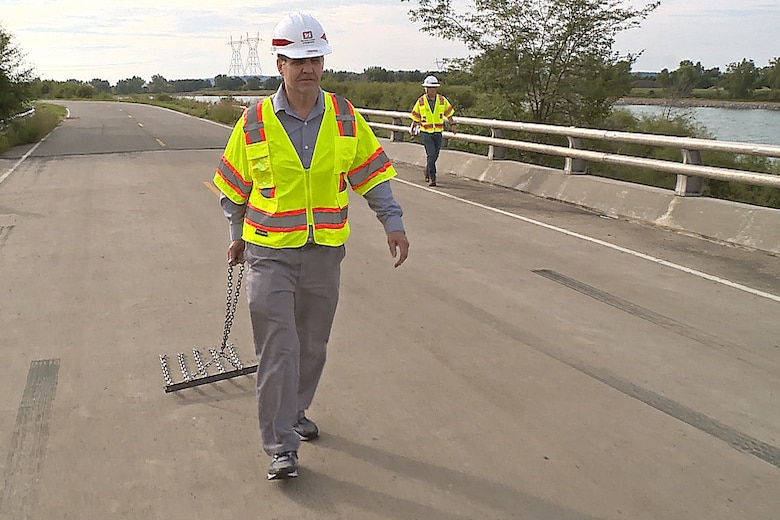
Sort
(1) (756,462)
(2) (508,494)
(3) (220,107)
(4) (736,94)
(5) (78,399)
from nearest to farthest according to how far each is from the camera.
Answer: (2) (508,494), (1) (756,462), (5) (78,399), (4) (736,94), (3) (220,107)

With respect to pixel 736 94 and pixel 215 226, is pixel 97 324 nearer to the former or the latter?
pixel 215 226

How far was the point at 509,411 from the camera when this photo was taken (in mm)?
4855

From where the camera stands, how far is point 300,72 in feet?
12.6

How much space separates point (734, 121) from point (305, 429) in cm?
1860

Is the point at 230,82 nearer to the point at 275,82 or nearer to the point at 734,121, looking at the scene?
the point at 734,121

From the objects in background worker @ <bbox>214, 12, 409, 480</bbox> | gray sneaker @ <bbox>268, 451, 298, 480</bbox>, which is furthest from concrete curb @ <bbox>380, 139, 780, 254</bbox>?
gray sneaker @ <bbox>268, 451, 298, 480</bbox>

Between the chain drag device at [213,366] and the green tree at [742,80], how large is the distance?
2081 cm

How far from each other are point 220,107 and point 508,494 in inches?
1728

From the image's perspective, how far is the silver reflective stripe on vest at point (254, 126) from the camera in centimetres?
394

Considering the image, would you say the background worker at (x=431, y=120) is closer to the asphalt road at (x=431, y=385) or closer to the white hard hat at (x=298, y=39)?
the asphalt road at (x=431, y=385)

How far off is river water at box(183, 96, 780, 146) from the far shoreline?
133 millimetres

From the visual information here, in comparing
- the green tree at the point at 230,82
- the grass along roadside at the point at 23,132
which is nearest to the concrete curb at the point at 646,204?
the grass along roadside at the point at 23,132

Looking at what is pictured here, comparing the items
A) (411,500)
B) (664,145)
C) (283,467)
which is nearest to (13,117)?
(664,145)

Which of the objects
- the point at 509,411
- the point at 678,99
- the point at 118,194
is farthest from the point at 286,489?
the point at 678,99
